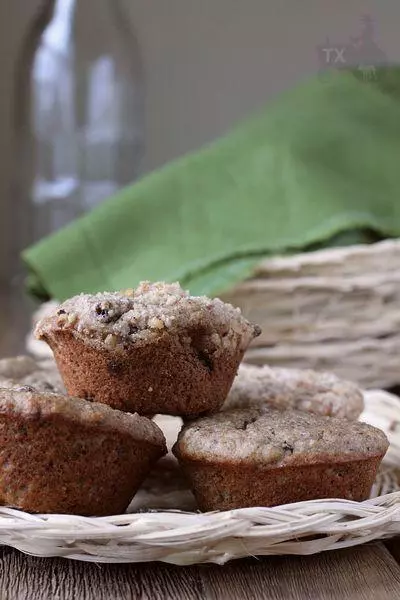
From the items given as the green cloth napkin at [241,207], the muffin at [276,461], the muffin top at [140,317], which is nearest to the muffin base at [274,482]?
the muffin at [276,461]

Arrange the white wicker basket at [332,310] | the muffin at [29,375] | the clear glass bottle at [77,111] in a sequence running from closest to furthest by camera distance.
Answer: the muffin at [29,375] < the white wicker basket at [332,310] < the clear glass bottle at [77,111]

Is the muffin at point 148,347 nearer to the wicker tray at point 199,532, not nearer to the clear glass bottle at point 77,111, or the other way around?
the wicker tray at point 199,532

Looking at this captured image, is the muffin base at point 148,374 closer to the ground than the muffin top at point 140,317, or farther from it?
closer to the ground

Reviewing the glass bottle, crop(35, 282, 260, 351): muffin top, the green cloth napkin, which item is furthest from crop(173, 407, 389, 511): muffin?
the glass bottle

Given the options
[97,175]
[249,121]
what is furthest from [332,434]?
[97,175]

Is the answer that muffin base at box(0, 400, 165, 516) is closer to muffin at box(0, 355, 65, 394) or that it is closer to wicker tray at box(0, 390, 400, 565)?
wicker tray at box(0, 390, 400, 565)

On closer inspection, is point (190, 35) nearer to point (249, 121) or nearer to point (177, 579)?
point (249, 121)

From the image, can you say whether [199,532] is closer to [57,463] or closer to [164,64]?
[57,463]
